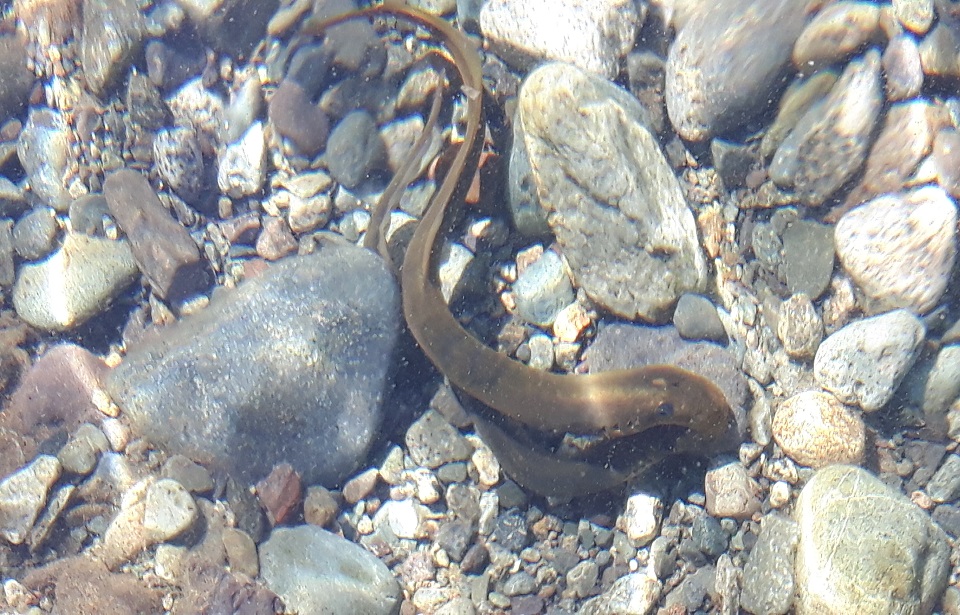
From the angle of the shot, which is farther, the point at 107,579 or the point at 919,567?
the point at 107,579

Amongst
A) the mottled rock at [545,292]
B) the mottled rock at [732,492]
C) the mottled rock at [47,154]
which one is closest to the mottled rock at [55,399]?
the mottled rock at [47,154]

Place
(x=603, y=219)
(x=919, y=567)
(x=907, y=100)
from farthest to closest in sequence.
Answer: (x=603, y=219) → (x=907, y=100) → (x=919, y=567)

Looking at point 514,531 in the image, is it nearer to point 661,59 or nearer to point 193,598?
point 193,598

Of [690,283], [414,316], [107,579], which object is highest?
[690,283]

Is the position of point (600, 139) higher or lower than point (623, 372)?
higher

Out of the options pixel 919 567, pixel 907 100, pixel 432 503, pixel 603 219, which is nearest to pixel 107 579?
pixel 432 503

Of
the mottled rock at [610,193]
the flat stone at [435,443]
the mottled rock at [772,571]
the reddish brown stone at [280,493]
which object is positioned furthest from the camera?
the flat stone at [435,443]

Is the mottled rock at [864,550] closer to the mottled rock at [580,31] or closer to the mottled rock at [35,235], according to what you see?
the mottled rock at [580,31]
